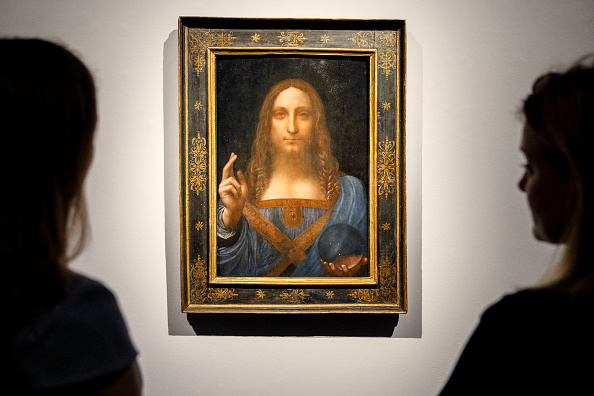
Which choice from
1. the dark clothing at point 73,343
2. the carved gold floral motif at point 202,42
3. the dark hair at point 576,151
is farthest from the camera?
the carved gold floral motif at point 202,42

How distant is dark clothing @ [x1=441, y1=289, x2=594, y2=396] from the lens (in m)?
0.78

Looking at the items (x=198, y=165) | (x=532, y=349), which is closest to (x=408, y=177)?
(x=198, y=165)

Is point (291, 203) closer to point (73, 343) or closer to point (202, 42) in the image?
point (202, 42)

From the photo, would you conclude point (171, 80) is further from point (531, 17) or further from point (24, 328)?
point (531, 17)

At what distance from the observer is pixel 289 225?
1857 mm

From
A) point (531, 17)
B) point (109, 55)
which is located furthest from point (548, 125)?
point (109, 55)

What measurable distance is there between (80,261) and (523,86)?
2084 millimetres

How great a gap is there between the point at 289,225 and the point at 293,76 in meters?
0.63

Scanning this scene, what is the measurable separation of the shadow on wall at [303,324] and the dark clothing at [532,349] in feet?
3.27

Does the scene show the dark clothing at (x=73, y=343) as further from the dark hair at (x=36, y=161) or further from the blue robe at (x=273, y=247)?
the blue robe at (x=273, y=247)

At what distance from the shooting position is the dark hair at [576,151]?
0.83 metres

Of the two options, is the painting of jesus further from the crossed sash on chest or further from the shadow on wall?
the shadow on wall

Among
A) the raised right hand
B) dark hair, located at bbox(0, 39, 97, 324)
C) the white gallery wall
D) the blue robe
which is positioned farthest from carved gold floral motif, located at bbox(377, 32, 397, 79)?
dark hair, located at bbox(0, 39, 97, 324)

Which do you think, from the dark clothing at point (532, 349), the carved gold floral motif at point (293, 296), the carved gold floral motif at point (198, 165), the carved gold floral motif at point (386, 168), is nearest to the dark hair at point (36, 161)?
the dark clothing at point (532, 349)
